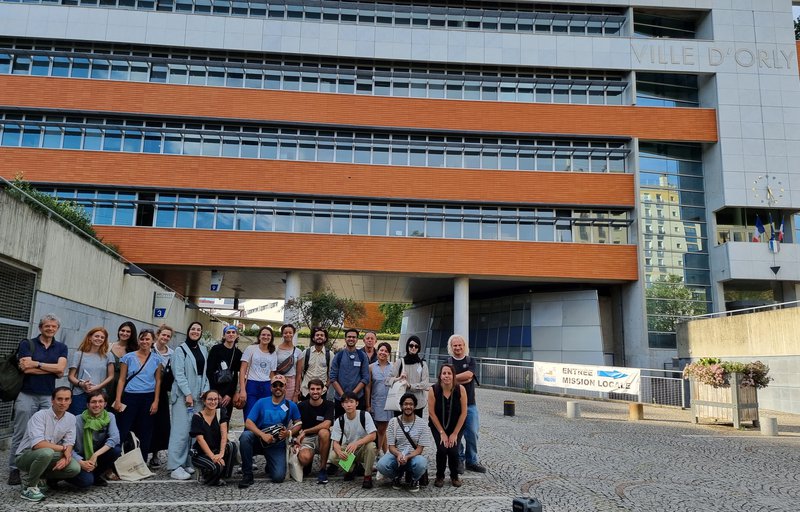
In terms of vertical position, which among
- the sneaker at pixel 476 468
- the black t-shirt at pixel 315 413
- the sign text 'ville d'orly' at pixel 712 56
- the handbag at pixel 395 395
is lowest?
the sneaker at pixel 476 468

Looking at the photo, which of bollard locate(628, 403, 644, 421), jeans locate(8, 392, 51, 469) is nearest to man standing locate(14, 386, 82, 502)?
jeans locate(8, 392, 51, 469)

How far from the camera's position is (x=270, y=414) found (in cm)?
674

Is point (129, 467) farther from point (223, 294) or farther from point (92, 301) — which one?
point (223, 294)

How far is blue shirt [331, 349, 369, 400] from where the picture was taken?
24.7ft

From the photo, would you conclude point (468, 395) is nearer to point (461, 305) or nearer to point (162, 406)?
point (162, 406)

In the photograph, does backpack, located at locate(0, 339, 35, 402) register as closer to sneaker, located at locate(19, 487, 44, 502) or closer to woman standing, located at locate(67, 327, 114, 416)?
woman standing, located at locate(67, 327, 114, 416)

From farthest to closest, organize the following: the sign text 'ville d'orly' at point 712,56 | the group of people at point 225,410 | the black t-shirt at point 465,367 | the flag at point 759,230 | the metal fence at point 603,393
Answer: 1. the sign text 'ville d'orly' at point 712,56
2. the flag at point 759,230
3. the metal fence at point 603,393
4. the black t-shirt at point 465,367
5. the group of people at point 225,410

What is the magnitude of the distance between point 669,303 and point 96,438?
25.9 m

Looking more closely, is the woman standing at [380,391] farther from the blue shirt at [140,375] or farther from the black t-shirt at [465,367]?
the blue shirt at [140,375]

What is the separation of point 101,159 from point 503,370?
803 inches

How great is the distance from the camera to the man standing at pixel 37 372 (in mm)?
6457

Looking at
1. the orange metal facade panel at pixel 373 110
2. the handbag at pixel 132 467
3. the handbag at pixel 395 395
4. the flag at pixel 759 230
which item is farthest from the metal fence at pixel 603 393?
the handbag at pixel 132 467

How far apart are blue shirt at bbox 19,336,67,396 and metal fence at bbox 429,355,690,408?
1540 cm

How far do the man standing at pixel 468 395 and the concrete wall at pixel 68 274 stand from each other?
24.6ft
